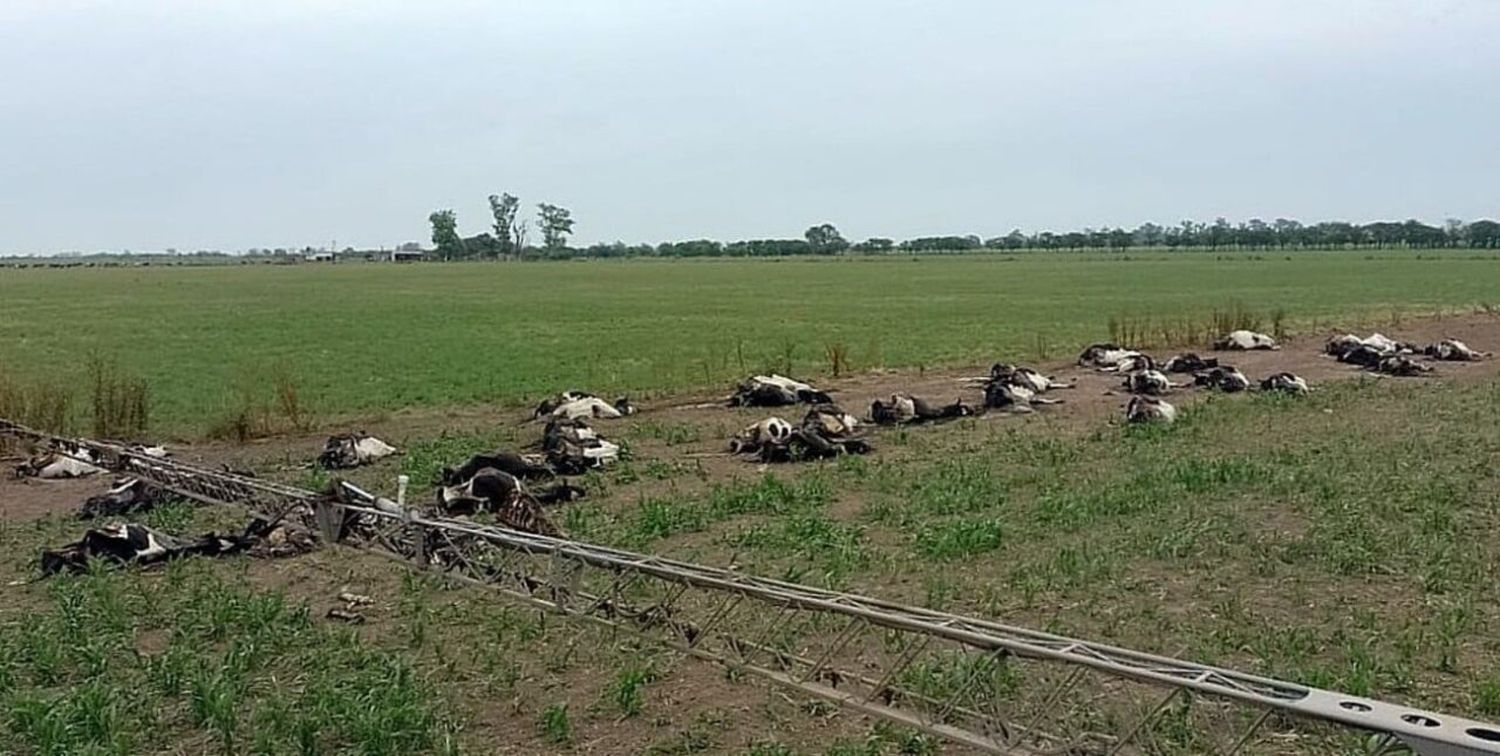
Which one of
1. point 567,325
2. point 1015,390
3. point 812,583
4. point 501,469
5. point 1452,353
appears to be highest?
point 501,469

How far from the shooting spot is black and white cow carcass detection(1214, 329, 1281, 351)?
25.6 meters

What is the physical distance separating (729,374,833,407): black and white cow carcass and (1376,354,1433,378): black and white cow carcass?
10.2 metres

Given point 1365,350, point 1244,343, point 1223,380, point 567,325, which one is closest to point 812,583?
point 1223,380

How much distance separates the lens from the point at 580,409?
54.7 ft

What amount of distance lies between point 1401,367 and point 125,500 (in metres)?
19.7

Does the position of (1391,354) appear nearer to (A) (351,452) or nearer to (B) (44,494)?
(A) (351,452)

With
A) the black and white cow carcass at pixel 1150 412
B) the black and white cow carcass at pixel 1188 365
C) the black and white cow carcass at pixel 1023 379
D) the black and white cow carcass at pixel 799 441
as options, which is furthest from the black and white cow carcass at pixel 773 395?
the black and white cow carcass at pixel 1188 365

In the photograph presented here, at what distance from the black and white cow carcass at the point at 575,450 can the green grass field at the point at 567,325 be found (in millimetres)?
6736

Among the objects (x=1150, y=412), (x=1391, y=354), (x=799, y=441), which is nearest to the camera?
(x=799, y=441)

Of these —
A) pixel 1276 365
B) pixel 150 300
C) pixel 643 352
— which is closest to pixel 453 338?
pixel 643 352

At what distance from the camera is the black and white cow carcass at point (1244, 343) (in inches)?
1009

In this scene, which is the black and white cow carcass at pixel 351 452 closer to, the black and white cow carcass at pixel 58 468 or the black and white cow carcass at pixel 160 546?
the black and white cow carcass at pixel 58 468

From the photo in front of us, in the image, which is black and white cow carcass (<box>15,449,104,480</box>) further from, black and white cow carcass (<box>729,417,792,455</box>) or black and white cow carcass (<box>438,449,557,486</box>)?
black and white cow carcass (<box>729,417,792,455</box>)

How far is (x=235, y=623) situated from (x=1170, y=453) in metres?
9.74
